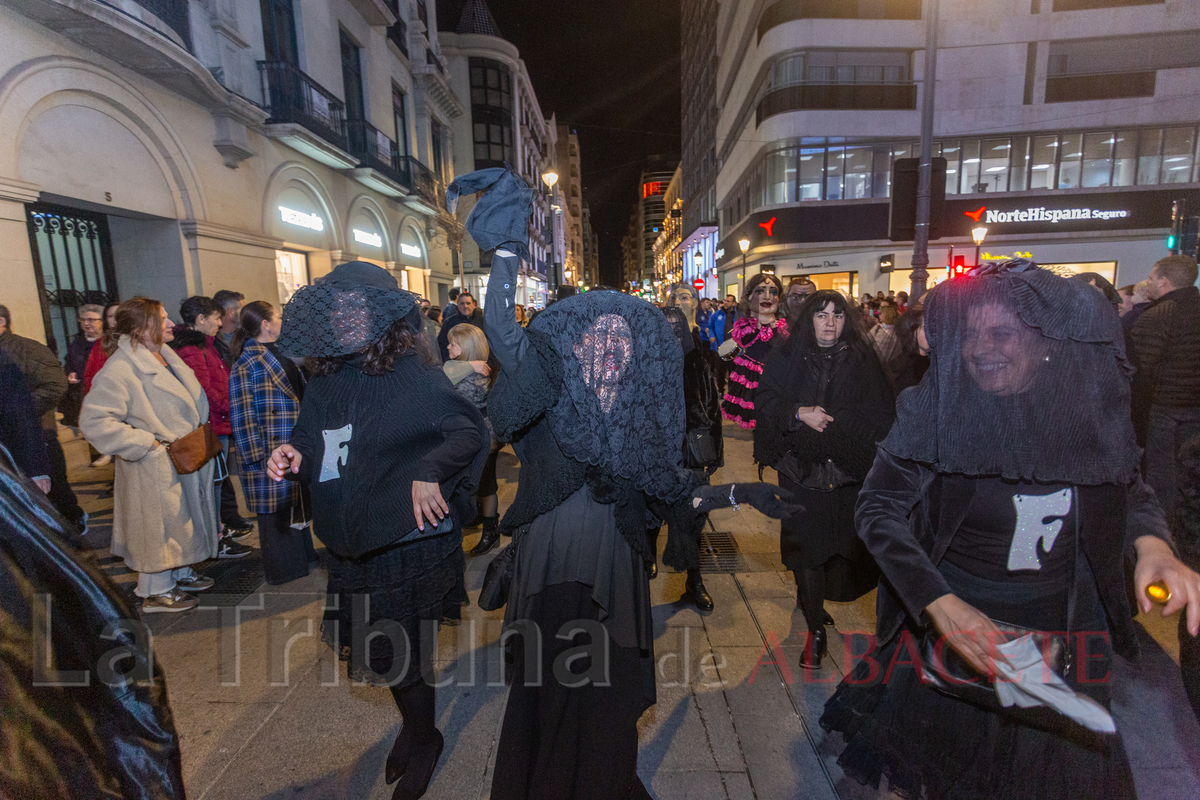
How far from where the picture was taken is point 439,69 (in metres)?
23.3

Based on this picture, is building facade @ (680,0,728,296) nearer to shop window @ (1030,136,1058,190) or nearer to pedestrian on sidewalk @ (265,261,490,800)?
shop window @ (1030,136,1058,190)

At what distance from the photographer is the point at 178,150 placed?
30.8 ft

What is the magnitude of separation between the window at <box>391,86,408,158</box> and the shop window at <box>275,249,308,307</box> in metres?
7.30

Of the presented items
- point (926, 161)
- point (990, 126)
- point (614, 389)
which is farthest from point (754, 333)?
point (990, 126)

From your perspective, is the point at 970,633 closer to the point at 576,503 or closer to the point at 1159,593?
the point at 1159,593

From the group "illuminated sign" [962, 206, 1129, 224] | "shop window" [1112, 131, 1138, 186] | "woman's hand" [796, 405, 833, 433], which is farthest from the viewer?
"illuminated sign" [962, 206, 1129, 224]

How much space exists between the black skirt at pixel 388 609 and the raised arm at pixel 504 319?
0.98 meters

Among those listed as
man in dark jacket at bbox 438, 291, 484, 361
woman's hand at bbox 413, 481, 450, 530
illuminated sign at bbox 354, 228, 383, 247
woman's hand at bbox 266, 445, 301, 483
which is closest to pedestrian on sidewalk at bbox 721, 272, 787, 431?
man in dark jacket at bbox 438, 291, 484, 361

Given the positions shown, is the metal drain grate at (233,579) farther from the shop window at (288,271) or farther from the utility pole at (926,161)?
the utility pole at (926,161)

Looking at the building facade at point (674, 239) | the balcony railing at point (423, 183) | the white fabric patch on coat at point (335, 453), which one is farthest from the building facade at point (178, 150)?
the building facade at point (674, 239)

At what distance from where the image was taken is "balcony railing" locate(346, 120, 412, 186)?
15648 mm

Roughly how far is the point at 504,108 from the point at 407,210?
69.1ft

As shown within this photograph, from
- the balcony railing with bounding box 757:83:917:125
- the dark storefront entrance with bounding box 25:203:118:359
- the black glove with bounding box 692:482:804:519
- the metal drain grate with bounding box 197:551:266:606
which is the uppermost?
the balcony railing with bounding box 757:83:917:125

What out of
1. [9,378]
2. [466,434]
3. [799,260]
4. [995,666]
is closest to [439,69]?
[799,260]
